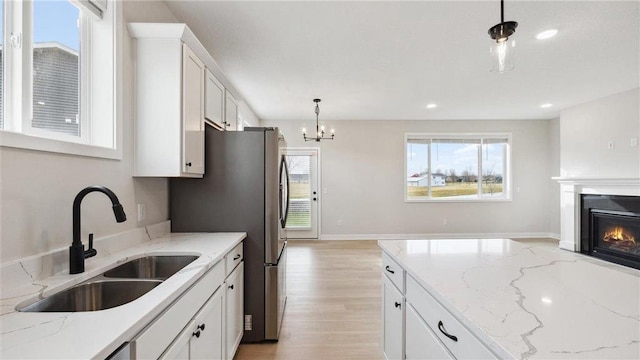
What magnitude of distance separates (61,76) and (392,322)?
226 cm

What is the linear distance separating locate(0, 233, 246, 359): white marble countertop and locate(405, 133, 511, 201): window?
5.84 metres

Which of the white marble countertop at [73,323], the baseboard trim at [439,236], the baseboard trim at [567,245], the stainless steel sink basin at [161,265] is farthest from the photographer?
the baseboard trim at [439,236]

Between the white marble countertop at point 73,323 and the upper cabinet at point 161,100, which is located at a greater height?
the upper cabinet at point 161,100

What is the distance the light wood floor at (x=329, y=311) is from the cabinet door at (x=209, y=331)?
0.63m

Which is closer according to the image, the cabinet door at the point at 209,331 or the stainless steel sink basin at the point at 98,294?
the stainless steel sink basin at the point at 98,294

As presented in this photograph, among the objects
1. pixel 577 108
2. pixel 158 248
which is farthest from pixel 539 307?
pixel 577 108

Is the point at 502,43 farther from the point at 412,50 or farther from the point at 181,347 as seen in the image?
the point at 181,347

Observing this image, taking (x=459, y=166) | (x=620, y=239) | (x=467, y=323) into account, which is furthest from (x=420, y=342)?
(x=459, y=166)

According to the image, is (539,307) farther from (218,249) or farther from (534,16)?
(534,16)

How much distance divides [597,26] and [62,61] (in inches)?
164

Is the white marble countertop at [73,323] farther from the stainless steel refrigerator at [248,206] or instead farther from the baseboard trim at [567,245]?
the baseboard trim at [567,245]

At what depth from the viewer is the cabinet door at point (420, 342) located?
3.66ft

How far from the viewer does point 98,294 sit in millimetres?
1265

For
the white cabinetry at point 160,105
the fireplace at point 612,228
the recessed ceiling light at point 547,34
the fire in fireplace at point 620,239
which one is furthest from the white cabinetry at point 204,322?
the fire in fireplace at point 620,239
